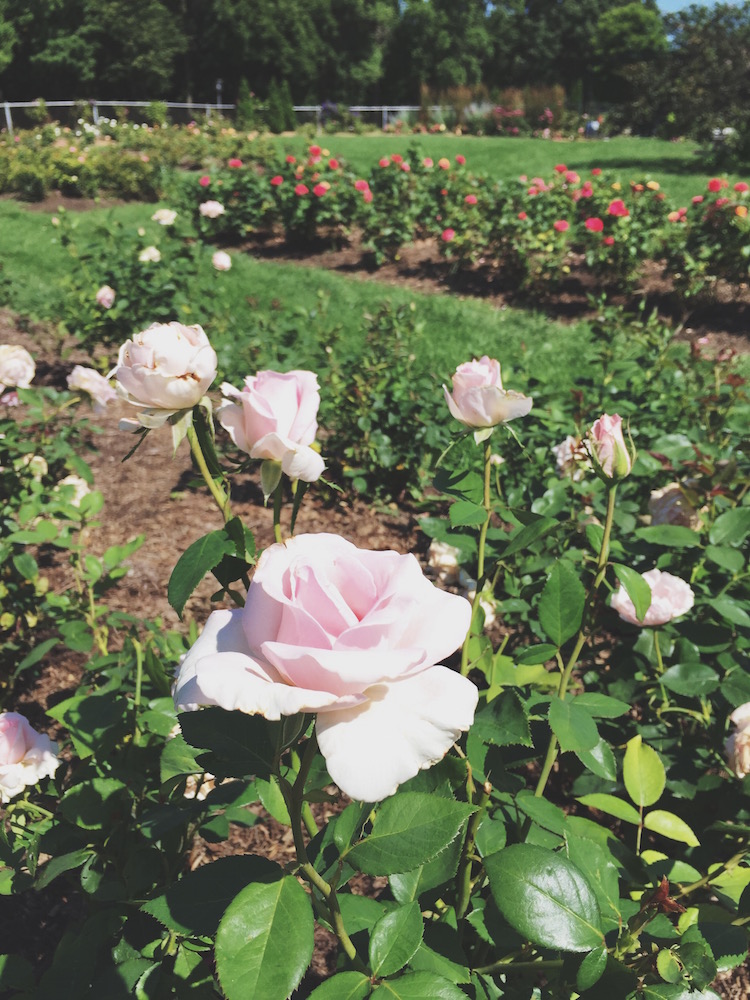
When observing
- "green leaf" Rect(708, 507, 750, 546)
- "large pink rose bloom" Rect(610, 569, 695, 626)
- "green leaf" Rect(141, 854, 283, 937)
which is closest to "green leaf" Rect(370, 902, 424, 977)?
"green leaf" Rect(141, 854, 283, 937)

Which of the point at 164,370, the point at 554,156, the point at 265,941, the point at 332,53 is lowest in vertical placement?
the point at 265,941

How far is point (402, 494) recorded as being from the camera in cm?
271

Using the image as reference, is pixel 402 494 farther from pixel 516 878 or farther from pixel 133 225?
pixel 133 225

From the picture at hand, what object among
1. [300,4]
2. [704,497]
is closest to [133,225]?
[704,497]

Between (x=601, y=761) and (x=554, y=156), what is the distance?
48.2 ft

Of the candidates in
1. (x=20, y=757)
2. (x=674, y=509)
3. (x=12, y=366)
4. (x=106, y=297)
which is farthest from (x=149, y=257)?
(x=20, y=757)

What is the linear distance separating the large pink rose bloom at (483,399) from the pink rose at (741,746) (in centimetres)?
47

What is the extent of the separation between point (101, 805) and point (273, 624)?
0.61 m

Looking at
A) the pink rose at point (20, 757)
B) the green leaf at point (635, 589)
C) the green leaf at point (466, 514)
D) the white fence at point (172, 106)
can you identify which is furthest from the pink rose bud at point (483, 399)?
the white fence at point (172, 106)

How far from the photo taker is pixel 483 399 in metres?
0.86

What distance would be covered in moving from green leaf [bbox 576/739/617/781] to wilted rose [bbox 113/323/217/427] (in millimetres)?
582

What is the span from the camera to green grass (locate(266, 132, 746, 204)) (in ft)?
34.9

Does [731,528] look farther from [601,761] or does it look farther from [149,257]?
[149,257]

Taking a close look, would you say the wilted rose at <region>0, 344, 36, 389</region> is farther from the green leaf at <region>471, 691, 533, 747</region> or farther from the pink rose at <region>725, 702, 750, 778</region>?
the pink rose at <region>725, 702, 750, 778</region>
